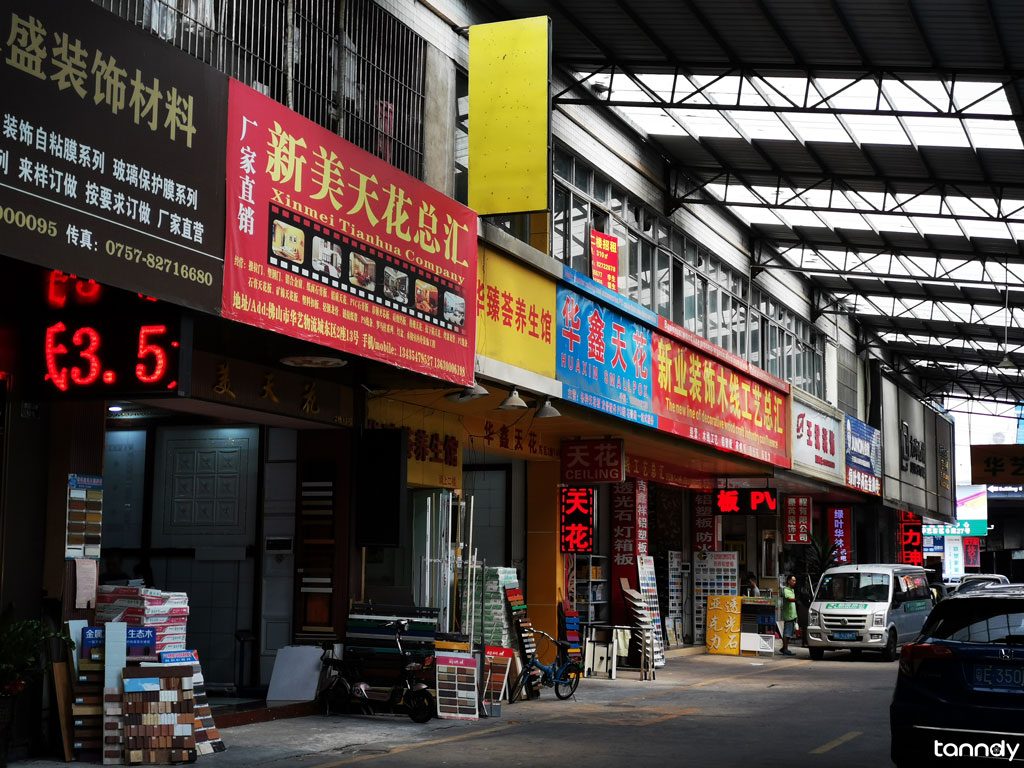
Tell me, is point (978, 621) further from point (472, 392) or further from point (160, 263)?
point (472, 392)

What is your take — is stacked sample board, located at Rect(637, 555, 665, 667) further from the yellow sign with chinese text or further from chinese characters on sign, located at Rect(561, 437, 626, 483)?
the yellow sign with chinese text

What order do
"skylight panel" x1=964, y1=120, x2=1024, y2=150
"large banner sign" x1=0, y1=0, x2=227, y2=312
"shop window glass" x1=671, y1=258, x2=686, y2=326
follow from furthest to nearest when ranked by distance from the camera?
1. "shop window glass" x1=671, y1=258, x2=686, y2=326
2. "skylight panel" x1=964, y1=120, x2=1024, y2=150
3. "large banner sign" x1=0, y1=0, x2=227, y2=312

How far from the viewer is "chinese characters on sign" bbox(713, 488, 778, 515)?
83.5 feet

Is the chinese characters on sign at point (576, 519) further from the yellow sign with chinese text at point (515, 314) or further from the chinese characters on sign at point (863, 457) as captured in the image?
the chinese characters on sign at point (863, 457)

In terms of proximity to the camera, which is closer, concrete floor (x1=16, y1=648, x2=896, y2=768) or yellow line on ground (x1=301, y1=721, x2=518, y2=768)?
yellow line on ground (x1=301, y1=721, x2=518, y2=768)

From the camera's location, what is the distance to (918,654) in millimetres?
8352

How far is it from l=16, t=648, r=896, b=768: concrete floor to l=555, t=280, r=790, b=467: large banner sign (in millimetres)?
4210

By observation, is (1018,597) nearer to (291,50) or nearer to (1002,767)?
(1002,767)

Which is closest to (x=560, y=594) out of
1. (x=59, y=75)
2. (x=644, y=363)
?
(x=644, y=363)

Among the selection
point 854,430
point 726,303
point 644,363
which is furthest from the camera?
point 854,430

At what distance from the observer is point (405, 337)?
39.4ft

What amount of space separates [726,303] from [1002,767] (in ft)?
62.1

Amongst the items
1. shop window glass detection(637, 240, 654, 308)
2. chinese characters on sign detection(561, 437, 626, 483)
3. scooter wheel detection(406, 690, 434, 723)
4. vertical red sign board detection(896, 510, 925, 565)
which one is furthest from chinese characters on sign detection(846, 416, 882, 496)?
scooter wheel detection(406, 690, 434, 723)

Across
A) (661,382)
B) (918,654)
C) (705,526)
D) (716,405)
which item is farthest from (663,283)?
(918,654)
